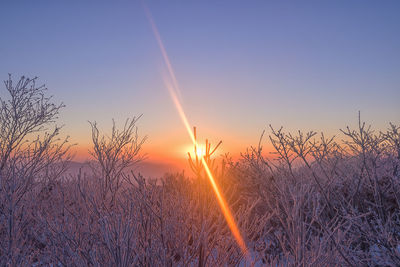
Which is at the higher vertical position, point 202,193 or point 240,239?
point 202,193

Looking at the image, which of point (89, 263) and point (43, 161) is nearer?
point (89, 263)

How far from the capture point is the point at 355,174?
6.86 m

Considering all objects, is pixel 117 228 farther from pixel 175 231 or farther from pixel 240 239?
pixel 240 239

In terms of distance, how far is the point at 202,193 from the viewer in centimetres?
302

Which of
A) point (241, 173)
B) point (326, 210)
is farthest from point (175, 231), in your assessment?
point (241, 173)

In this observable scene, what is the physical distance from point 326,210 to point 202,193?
492cm

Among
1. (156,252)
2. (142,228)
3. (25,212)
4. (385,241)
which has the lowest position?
(385,241)

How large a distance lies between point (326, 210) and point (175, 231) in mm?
4660

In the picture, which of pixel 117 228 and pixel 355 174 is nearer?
pixel 117 228

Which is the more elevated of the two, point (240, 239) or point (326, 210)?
point (240, 239)

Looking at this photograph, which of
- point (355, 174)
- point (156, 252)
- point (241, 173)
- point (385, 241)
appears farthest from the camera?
point (241, 173)

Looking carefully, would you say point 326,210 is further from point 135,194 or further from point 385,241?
point 135,194

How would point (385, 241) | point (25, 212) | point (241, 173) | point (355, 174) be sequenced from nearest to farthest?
point (385, 241), point (25, 212), point (355, 174), point (241, 173)

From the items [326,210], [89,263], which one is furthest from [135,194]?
[326,210]
